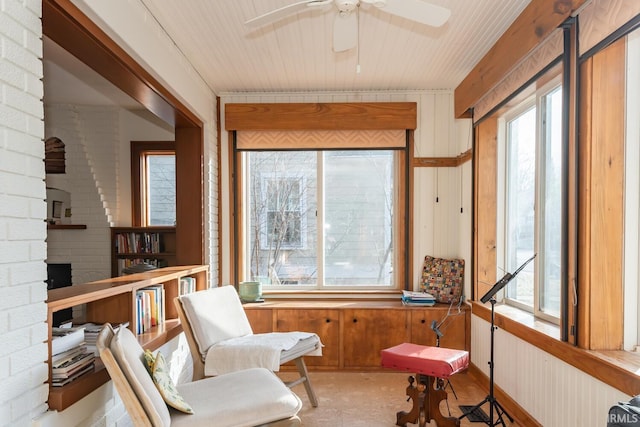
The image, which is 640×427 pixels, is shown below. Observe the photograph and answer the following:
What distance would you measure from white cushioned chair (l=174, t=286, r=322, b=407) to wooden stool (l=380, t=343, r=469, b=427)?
62 cm

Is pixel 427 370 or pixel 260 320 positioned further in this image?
pixel 260 320

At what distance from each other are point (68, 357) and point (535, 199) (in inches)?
109

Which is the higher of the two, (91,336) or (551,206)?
(551,206)

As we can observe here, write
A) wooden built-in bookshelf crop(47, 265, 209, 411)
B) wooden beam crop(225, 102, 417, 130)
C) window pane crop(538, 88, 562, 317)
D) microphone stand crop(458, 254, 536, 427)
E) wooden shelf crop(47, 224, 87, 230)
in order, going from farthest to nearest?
1. wooden shelf crop(47, 224, 87, 230)
2. wooden beam crop(225, 102, 417, 130)
3. window pane crop(538, 88, 562, 317)
4. microphone stand crop(458, 254, 536, 427)
5. wooden built-in bookshelf crop(47, 265, 209, 411)

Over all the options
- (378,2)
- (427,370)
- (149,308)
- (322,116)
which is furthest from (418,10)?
(149,308)

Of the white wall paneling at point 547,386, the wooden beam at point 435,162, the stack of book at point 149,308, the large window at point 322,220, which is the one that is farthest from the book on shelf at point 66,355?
the wooden beam at point 435,162

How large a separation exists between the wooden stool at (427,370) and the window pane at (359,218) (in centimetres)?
153

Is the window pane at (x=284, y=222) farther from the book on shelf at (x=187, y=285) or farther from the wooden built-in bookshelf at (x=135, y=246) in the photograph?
the wooden built-in bookshelf at (x=135, y=246)

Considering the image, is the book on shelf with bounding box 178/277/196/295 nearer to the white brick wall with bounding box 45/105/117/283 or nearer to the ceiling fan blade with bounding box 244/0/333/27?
the white brick wall with bounding box 45/105/117/283

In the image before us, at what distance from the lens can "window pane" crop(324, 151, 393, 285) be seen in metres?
4.29

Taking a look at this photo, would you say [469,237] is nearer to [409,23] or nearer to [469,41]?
[469,41]

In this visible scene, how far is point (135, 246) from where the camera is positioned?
15.2 ft

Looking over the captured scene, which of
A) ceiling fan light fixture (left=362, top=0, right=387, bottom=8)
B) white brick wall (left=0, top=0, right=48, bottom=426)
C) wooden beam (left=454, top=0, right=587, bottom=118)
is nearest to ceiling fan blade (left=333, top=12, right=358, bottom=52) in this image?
ceiling fan light fixture (left=362, top=0, right=387, bottom=8)

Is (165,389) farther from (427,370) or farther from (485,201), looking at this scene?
(485,201)
